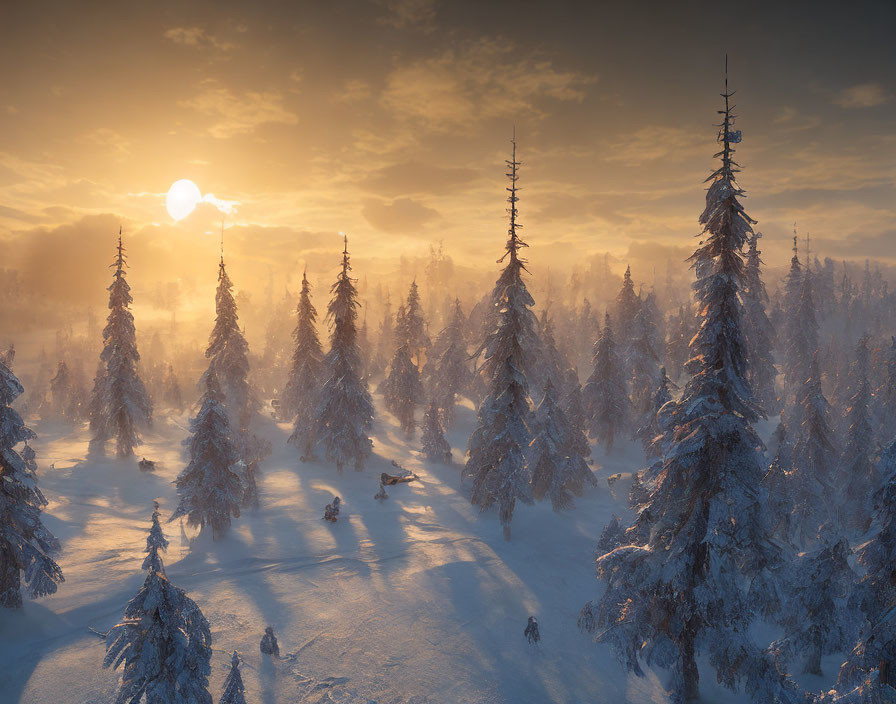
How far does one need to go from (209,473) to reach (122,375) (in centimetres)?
2034

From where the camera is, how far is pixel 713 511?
38.3ft

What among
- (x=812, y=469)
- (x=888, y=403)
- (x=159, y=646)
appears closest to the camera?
(x=159, y=646)

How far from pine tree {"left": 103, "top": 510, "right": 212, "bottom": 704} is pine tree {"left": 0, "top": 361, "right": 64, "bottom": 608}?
803 centimetres

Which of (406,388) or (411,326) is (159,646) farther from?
(411,326)

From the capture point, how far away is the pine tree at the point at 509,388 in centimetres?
2244

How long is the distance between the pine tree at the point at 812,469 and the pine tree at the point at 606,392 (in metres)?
13.1

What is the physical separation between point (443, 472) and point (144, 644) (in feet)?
87.2

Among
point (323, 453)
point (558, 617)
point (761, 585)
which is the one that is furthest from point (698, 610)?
Result: point (323, 453)

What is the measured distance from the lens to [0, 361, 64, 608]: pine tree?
1475 centimetres

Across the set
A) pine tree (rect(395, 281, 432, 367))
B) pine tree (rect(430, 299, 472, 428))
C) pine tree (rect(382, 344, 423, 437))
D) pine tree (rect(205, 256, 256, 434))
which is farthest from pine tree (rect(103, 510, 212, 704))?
pine tree (rect(395, 281, 432, 367))

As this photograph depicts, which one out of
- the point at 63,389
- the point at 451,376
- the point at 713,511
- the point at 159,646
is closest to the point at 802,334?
the point at 451,376

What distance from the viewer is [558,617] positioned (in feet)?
61.3

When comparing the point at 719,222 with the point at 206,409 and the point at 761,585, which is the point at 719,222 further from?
the point at 206,409

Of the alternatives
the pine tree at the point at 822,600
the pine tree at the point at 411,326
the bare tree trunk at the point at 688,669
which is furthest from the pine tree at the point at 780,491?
the pine tree at the point at 411,326
